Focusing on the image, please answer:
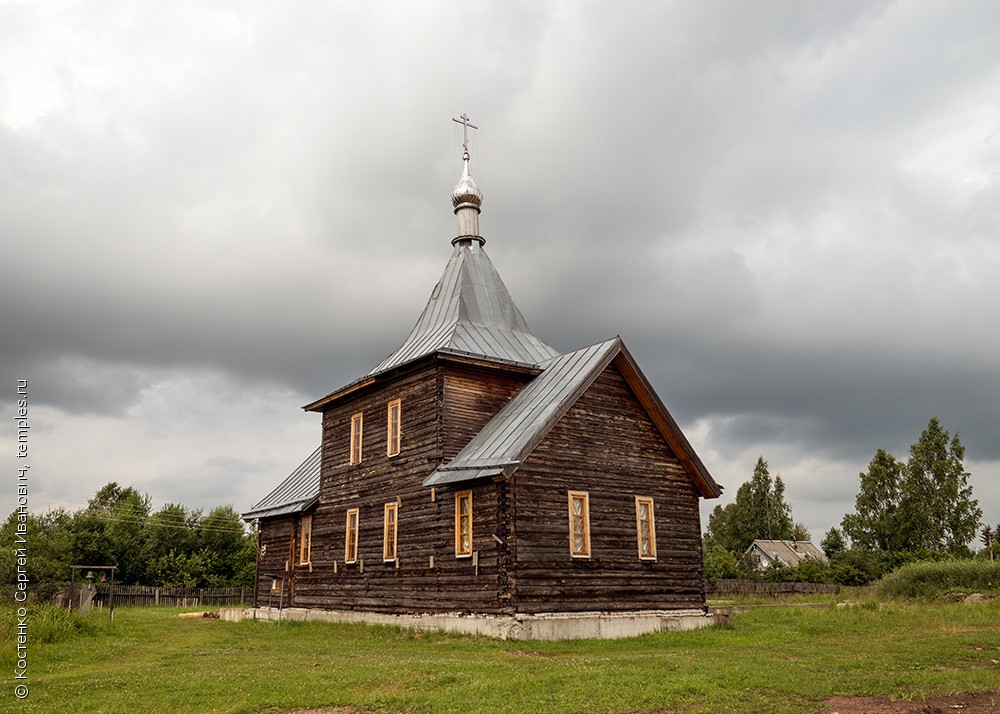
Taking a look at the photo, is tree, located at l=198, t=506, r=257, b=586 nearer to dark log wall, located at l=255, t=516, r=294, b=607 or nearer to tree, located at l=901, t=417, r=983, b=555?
dark log wall, located at l=255, t=516, r=294, b=607

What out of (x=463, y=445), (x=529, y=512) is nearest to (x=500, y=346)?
(x=463, y=445)

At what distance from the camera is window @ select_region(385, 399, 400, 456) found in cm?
2678

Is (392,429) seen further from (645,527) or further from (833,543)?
(833,543)

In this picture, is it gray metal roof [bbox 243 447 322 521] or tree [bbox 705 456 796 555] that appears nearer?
gray metal roof [bbox 243 447 322 521]

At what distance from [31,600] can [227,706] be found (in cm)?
1454

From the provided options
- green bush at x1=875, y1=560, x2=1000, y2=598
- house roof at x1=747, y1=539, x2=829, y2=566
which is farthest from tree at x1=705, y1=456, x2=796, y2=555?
green bush at x1=875, y1=560, x2=1000, y2=598

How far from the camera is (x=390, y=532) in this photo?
26.2 m

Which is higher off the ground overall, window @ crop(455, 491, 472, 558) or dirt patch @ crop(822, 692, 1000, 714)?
window @ crop(455, 491, 472, 558)

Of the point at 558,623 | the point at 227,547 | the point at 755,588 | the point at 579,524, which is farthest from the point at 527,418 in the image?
the point at 227,547

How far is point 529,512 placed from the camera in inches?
866

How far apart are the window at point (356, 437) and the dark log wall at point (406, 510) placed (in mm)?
256

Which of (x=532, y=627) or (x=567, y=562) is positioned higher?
(x=567, y=562)

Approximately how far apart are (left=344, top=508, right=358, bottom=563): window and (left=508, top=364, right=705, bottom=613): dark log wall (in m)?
8.38

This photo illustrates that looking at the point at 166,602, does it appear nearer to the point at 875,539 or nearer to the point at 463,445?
the point at 463,445
